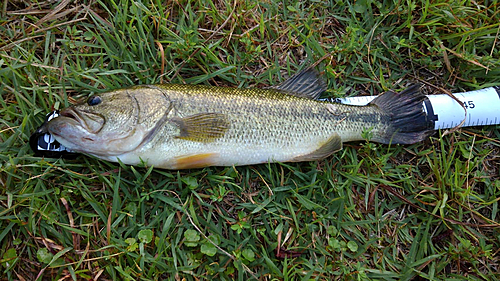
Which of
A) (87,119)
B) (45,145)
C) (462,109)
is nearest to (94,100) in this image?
(87,119)

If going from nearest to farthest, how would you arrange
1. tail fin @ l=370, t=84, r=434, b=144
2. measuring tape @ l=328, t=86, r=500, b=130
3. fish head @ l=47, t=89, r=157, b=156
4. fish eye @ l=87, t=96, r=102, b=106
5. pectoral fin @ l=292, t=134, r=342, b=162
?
fish head @ l=47, t=89, r=157, b=156 < fish eye @ l=87, t=96, r=102, b=106 < pectoral fin @ l=292, t=134, r=342, b=162 < tail fin @ l=370, t=84, r=434, b=144 < measuring tape @ l=328, t=86, r=500, b=130

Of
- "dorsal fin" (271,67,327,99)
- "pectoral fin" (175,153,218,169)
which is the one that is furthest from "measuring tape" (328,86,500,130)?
"pectoral fin" (175,153,218,169)

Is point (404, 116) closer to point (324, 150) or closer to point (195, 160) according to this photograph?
point (324, 150)

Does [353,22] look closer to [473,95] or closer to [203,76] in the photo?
[473,95]

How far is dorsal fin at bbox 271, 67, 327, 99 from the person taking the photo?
3.40 meters

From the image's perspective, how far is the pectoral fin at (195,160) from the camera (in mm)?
2945

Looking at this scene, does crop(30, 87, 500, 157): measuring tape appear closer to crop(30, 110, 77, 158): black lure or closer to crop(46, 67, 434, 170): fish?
crop(46, 67, 434, 170): fish

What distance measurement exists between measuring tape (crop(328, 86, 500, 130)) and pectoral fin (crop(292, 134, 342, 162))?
591mm

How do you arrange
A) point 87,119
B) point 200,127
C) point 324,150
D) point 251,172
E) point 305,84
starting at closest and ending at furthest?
point 87,119
point 200,127
point 324,150
point 251,172
point 305,84

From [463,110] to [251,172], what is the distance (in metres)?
2.35

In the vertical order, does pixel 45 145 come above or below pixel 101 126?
below

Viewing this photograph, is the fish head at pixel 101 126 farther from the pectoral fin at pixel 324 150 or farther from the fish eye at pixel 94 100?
the pectoral fin at pixel 324 150

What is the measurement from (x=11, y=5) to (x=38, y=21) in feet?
1.18

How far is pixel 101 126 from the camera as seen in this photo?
2844 mm
